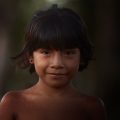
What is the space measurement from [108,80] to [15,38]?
1.04 feet

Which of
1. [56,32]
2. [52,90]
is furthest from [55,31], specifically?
[52,90]

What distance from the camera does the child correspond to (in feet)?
2.95

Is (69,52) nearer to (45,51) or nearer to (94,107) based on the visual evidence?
(45,51)

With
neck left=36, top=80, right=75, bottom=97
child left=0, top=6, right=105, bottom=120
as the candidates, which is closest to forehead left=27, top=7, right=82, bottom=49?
child left=0, top=6, right=105, bottom=120

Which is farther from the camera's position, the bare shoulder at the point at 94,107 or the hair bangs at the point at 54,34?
the bare shoulder at the point at 94,107

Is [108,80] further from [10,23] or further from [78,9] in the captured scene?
[10,23]

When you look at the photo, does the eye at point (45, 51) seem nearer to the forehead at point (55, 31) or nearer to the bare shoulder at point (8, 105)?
the forehead at point (55, 31)

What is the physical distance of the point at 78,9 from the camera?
1.11 meters

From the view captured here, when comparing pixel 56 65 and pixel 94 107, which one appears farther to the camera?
pixel 94 107

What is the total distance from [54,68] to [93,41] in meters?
0.26

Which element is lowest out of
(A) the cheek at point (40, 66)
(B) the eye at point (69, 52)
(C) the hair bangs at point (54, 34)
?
(A) the cheek at point (40, 66)

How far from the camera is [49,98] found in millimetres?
961

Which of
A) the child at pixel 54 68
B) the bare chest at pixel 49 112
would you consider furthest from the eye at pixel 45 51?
the bare chest at pixel 49 112

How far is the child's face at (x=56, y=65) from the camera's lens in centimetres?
89
